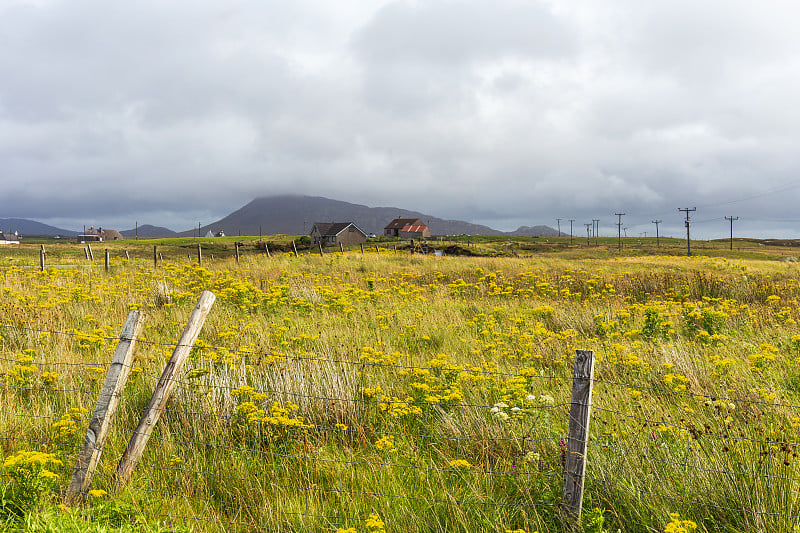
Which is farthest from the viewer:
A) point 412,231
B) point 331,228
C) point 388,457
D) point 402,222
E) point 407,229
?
point 402,222

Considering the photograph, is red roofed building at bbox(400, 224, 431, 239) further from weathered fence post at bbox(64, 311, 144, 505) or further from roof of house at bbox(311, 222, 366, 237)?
weathered fence post at bbox(64, 311, 144, 505)

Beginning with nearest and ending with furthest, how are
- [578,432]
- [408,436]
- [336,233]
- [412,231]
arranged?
1. [578,432]
2. [408,436]
3. [336,233]
4. [412,231]

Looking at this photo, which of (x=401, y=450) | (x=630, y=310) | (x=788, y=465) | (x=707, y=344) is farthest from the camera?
(x=630, y=310)

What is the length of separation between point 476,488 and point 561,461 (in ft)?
2.32

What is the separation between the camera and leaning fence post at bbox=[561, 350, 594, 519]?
2.95m

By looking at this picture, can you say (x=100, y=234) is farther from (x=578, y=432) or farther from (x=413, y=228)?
(x=578, y=432)

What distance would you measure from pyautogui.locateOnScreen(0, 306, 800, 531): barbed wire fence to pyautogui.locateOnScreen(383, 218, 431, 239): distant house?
398ft

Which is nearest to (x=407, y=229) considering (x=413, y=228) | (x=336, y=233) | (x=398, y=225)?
(x=413, y=228)

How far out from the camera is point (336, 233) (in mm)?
100938

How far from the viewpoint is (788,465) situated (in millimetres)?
3145

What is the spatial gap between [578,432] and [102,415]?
3678 mm

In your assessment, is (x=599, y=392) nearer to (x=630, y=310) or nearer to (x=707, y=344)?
(x=707, y=344)

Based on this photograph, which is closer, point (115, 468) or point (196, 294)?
point (115, 468)

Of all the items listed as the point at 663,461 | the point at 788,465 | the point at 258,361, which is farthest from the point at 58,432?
the point at 788,465
